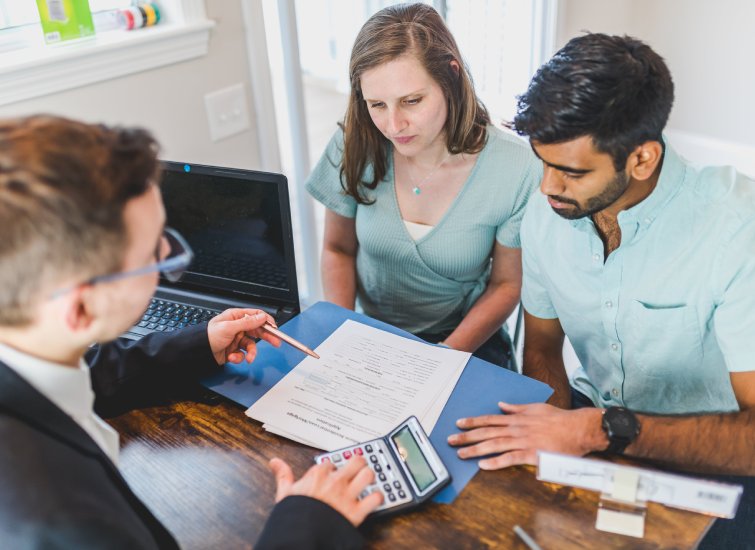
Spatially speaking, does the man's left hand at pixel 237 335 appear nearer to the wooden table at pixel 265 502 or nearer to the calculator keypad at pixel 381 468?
the wooden table at pixel 265 502

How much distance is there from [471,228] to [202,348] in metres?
0.69

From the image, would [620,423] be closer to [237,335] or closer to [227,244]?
[237,335]

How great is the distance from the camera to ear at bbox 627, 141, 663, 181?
1082 millimetres

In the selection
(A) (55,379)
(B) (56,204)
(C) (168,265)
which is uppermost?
(B) (56,204)

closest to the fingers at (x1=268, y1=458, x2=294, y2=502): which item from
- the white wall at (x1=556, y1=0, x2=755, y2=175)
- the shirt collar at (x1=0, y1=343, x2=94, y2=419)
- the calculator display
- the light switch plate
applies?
the calculator display

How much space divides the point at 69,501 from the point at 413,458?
43 centimetres

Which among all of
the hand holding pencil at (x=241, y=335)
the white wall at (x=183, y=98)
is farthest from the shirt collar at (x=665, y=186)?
the white wall at (x=183, y=98)

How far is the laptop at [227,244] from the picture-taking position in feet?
4.36

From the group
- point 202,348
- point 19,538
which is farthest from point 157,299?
point 19,538

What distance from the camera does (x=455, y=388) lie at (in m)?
1.10

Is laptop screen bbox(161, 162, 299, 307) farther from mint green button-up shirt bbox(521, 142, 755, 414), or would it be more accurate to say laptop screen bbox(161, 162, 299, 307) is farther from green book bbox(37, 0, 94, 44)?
green book bbox(37, 0, 94, 44)

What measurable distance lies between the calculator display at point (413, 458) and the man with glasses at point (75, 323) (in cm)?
8

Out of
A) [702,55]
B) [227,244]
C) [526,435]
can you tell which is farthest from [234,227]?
[702,55]

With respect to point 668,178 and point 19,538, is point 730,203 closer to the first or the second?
point 668,178
